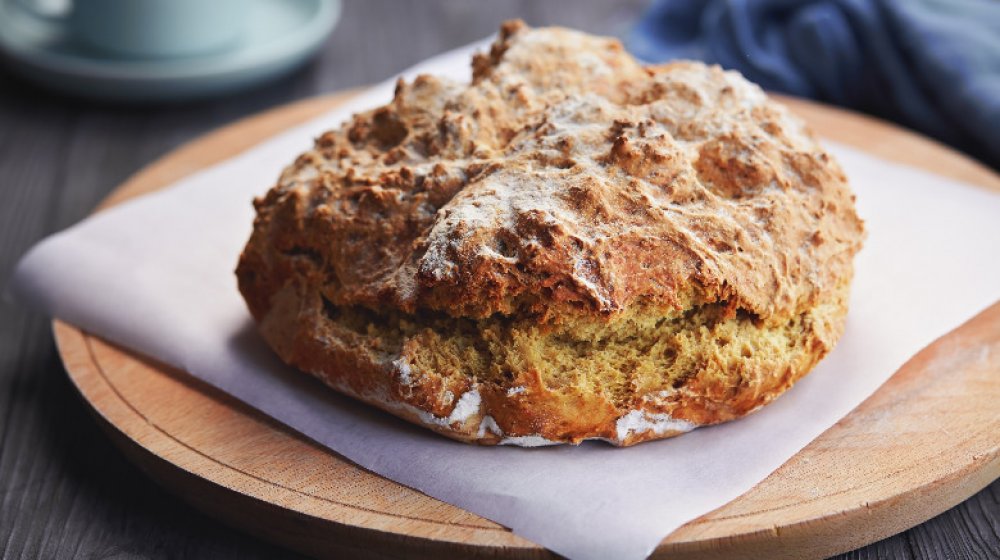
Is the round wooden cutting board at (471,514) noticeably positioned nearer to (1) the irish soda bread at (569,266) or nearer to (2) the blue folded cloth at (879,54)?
(1) the irish soda bread at (569,266)

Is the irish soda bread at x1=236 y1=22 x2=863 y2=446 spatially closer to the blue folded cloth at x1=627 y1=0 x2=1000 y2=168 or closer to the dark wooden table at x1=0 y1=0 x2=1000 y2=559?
the dark wooden table at x1=0 y1=0 x2=1000 y2=559

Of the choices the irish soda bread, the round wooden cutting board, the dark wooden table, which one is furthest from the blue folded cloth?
the irish soda bread

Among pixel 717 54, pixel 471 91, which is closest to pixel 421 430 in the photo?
pixel 471 91

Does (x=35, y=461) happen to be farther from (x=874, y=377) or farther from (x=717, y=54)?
(x=717, y=54)

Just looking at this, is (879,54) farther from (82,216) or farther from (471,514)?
(82,216)

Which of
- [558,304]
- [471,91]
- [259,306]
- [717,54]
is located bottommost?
[717,54]

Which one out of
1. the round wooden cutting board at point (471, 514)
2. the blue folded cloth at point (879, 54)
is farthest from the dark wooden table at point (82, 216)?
the blue folded cloth at point (879, 54)
